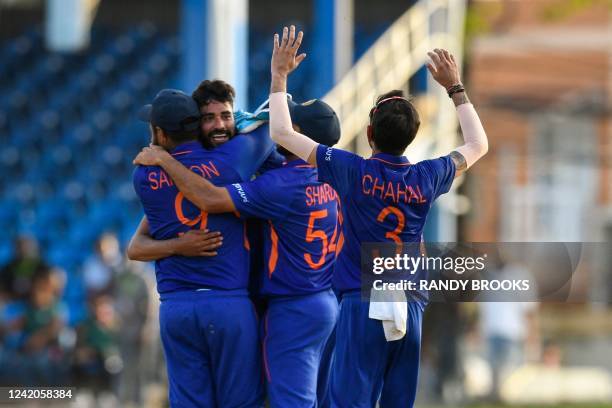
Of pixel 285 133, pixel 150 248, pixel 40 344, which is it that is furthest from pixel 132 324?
pixel 285 133

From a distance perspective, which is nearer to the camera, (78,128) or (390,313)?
(390,313)

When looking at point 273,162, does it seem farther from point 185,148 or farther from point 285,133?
point 285,133

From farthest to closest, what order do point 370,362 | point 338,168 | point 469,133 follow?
point 469,133
point 370,362
point 338,168

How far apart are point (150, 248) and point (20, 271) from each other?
9753 mm

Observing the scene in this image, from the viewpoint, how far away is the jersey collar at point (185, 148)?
768cm

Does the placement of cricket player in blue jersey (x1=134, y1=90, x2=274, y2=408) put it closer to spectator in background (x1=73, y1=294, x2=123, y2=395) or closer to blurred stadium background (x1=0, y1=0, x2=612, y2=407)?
blurred stadium background (x1=0, y1=0, x2=612, y2=407)

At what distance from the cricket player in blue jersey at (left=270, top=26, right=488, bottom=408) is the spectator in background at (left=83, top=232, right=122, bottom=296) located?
9.04 meters

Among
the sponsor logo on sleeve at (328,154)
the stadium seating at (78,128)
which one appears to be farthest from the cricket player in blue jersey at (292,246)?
the stadium seating at (78,128)

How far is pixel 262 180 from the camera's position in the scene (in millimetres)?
7645

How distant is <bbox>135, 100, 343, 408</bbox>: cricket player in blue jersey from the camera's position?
24.9 feet

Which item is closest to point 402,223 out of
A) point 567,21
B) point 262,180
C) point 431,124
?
point 262,180

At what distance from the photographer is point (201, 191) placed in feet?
24.7

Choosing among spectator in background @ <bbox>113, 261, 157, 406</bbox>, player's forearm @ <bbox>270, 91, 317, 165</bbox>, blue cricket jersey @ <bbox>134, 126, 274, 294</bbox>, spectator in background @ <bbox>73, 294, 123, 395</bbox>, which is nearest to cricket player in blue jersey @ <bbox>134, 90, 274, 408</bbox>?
blue cricket jersey @ <bbox>134, 126, 274, 294</bbox>

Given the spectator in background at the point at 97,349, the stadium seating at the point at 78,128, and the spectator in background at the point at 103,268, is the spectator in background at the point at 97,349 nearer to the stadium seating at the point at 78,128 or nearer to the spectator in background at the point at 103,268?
the spectator in background at the point at 103,268
